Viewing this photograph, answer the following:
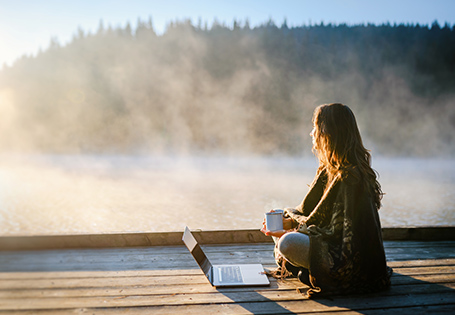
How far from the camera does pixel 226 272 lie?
62.4 inches

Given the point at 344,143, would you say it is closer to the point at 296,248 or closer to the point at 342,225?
the point at 342,225

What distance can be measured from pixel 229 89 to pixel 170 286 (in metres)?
44.3

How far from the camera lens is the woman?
1.30 m

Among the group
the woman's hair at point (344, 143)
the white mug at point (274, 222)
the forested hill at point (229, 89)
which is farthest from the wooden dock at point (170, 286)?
the forested hill at point (229, 89)

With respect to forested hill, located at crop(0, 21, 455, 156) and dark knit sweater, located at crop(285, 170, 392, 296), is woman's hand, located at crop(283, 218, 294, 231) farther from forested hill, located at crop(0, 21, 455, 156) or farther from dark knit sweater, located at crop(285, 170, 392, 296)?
forested hill, located at crop(0, 21, 455, 156)

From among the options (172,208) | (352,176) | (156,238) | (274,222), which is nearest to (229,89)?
(172,208)

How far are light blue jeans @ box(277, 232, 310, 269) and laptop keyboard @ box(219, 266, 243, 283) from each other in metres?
0.26

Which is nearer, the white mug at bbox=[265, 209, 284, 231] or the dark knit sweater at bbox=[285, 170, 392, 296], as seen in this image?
the dark knit sweater at bbox=[285, 170, 392, 296]

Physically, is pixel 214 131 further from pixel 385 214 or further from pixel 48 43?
pixel 385 214

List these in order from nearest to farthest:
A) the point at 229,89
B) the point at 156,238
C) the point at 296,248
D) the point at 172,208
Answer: the point at 296,248 < the point at 156,238 < the point at 172,208 < the point at 229,89

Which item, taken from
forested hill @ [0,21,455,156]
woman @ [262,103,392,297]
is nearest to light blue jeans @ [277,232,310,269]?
woman @ [262,103,392,297]

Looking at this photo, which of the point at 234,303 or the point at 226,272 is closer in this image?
the point at 234,303

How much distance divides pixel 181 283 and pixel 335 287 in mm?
664

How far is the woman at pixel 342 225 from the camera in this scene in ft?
4.26
